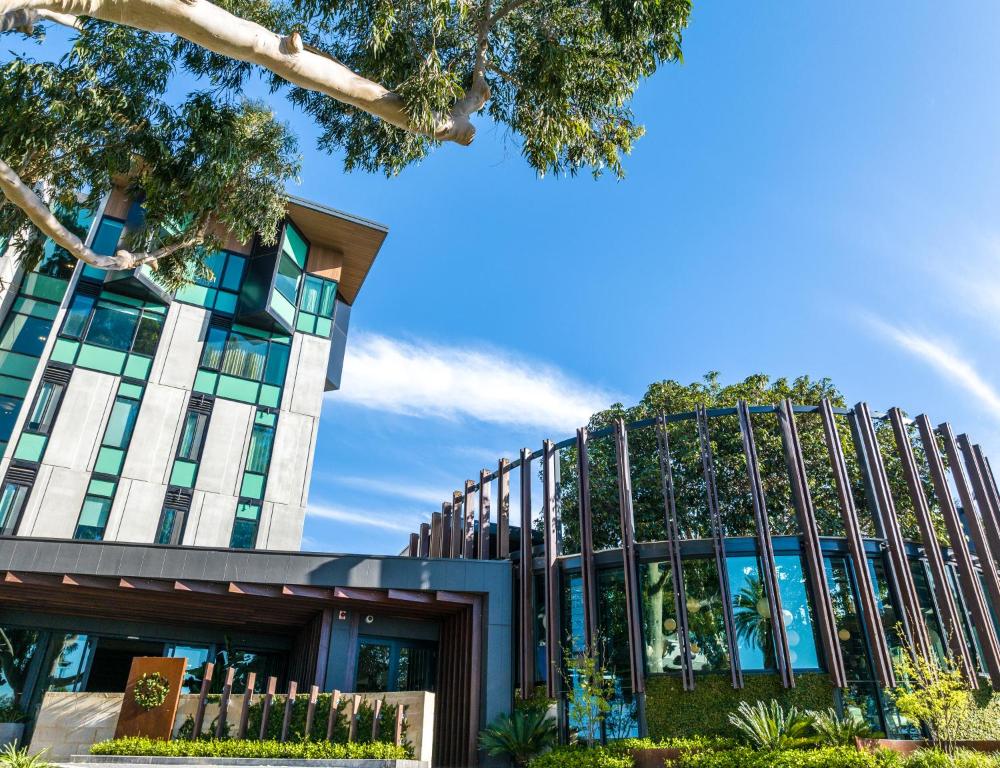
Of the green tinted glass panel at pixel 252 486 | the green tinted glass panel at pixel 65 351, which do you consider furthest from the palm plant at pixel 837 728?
the green tinted glass panel at pixel 65 351

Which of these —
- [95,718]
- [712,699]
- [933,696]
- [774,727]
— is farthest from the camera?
[712,699]

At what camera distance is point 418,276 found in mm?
22062

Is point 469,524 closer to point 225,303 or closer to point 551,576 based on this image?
point 551,576

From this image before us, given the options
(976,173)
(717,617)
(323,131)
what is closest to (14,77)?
(323,131)

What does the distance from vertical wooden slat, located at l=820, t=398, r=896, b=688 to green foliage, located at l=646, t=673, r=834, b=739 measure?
105 centimetres

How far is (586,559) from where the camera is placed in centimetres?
1544

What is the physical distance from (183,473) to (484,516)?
911cm

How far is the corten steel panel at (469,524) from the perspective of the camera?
19781 mm

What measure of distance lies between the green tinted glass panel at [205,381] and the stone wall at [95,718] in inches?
431

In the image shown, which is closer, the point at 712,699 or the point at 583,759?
the point at 583,759

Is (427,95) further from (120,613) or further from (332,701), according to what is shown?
(120,613)

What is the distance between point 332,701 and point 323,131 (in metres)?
A: 10.5

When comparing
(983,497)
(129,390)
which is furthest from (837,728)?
(129,390)

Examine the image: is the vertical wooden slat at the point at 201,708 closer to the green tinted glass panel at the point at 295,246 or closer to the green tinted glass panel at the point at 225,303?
the green tinted glass panel at the point at 225,303
